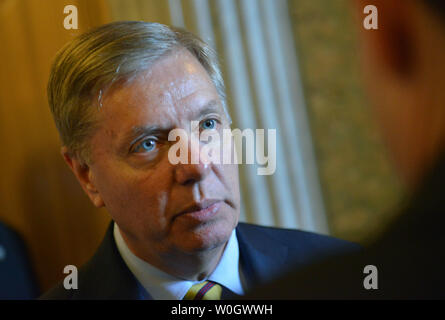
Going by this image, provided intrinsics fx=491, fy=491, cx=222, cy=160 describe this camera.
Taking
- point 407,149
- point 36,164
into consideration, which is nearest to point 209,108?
point 407,149

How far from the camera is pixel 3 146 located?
1.61 metres

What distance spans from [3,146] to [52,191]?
27 cm

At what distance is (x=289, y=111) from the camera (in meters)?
1.42

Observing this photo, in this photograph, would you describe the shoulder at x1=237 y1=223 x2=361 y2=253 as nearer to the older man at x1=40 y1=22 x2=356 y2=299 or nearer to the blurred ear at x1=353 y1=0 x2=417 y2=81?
the older man at x1=40 y1=22 x2=356 y2=299

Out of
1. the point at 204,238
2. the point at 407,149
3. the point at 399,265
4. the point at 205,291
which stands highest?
the point at 407,149

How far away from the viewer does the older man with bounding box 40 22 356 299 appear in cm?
100

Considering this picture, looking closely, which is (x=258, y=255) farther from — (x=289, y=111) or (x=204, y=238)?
(x=289, y=111)

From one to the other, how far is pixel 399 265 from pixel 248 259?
30.4 inches

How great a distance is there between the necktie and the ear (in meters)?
0.28

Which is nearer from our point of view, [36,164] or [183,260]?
[183,260]

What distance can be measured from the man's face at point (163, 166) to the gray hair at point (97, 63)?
2 centimetres
